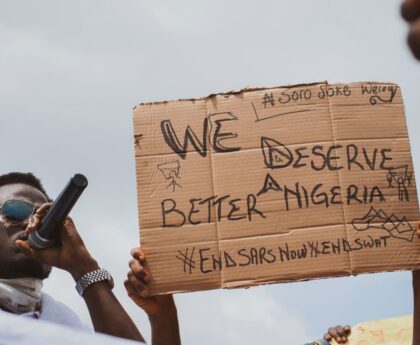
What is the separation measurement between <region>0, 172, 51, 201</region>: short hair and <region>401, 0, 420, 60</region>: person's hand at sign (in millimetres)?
3085

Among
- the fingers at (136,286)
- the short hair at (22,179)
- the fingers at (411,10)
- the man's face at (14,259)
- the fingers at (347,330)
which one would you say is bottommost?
the fingers at (347,330)

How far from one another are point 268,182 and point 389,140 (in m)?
0.53

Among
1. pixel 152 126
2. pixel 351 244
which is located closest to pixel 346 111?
pixel 351 244

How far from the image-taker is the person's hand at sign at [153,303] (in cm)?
298

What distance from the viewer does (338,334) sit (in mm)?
5312

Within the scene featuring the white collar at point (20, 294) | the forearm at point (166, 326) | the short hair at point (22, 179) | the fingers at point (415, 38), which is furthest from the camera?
the short hair at point (22, 179)

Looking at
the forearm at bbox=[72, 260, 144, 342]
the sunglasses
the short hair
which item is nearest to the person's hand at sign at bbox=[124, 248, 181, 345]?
the forearm at bbox=[72, 260, 144, 342]

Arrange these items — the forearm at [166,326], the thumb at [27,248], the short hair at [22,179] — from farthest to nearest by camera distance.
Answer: the short hair at [22,179], the thumb at [27,248], the forearm at [166,326]

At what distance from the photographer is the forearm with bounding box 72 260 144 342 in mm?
3609

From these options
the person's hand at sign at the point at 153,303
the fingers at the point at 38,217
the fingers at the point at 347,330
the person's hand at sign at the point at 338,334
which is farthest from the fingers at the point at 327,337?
the fingers at the point at 38,217

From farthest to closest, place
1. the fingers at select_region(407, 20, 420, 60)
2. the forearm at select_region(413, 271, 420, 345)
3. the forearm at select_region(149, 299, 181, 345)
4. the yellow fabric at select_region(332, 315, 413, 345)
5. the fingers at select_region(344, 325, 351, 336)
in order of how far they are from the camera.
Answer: the fingers at select_region(344, 325, 351, 336) → the yellow fabric at select_region(332, 315, 413, 345) → the forearm at select_region(149, 299, 181, 345) → the forearm at select_region(413, 271, 420, 345) → the fingers at select_region(407, 20, 420, 60)

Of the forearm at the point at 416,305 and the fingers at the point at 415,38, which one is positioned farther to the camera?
the forearm at the point at 416,305

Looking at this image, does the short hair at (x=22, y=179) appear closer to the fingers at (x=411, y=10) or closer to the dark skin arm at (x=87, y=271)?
the dark skin arm at (x=87, y=271)

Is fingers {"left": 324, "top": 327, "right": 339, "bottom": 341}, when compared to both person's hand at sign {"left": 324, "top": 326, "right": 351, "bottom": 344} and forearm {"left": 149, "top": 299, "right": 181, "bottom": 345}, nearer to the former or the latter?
person's hand at sign {"left": 324, "top": 326, "right": 351, "bottom": 344}
